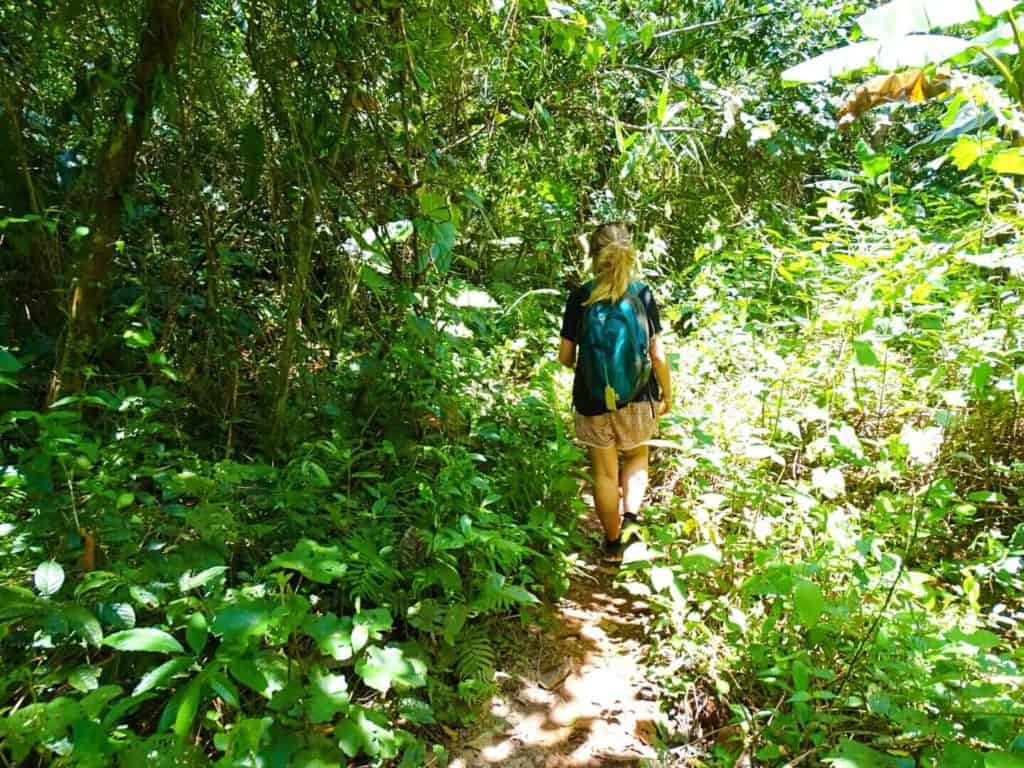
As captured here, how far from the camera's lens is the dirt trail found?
2.38 meters

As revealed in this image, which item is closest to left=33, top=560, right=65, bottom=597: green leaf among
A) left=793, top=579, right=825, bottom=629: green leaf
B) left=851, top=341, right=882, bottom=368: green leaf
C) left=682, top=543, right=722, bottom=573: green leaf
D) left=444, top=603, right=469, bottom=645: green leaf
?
left=444, top=603, right=469, bottom=645: green leaf

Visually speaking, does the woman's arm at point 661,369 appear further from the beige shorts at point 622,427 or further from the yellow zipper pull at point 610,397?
the yellow zipper pull at point 610,397

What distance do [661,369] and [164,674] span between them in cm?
282

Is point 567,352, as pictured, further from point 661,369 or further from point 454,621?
point 454,621

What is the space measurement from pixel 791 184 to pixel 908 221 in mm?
1829

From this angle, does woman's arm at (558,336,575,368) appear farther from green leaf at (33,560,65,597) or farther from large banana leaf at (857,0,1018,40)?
green leaf at (33,560,65,597)

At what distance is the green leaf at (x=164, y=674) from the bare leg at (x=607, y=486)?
2.33m

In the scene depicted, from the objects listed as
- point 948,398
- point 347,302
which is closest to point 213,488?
point 347,302

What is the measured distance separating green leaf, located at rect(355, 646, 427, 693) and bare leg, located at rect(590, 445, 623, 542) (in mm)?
1702

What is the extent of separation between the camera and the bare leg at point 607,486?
361 centimetres

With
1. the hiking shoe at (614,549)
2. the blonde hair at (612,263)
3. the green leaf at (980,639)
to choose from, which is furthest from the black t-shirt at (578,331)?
Result: the green leaf at (980,639)

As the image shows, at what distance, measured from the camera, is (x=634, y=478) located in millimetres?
3652

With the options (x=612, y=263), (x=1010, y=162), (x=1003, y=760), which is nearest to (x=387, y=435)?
(x=612, y=263)

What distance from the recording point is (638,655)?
9.30 feet
